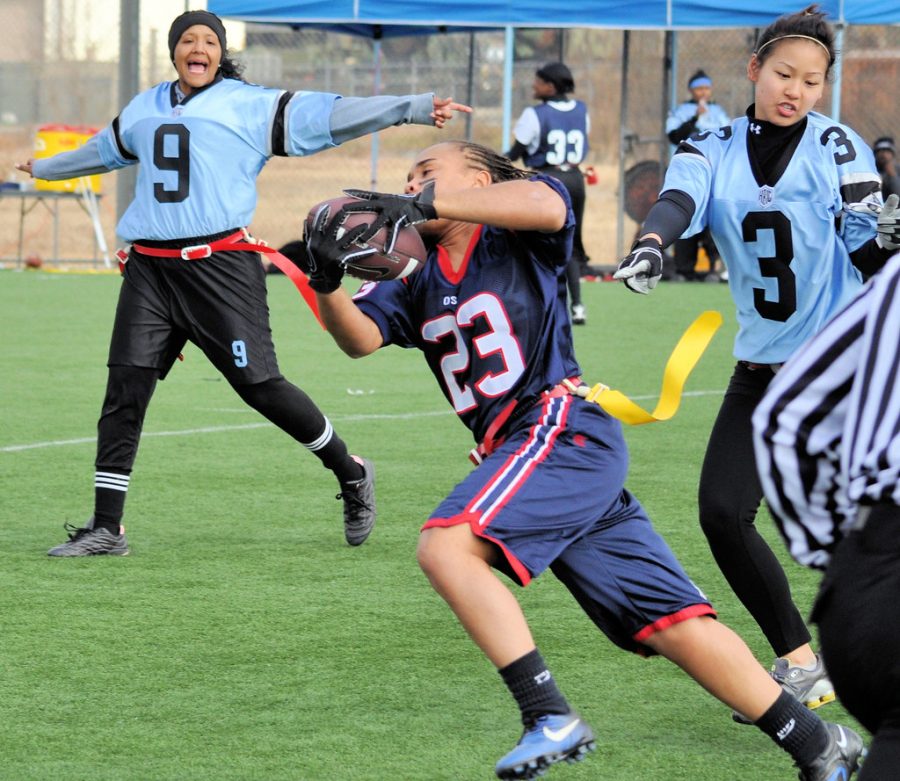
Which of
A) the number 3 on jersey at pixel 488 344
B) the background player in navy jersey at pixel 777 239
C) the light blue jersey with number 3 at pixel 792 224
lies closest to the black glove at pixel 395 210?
the number 3 on jersey at pixel 488 344

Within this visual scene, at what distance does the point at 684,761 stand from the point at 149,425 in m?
5.93

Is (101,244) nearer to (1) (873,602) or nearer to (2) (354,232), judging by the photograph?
(2) (354,232)

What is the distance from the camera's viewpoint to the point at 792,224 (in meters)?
4.45

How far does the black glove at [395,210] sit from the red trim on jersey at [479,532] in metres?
0.65

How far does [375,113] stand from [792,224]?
2.28 meters

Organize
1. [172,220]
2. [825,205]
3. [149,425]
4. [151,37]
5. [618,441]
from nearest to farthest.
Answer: [618,441] → [825,205] → [172,220] → [149,425] → [151,37]

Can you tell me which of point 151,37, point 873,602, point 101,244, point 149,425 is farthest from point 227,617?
point 151,37

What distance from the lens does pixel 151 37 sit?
22.2 meters

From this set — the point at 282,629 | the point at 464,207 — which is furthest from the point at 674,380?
the point at 282,629

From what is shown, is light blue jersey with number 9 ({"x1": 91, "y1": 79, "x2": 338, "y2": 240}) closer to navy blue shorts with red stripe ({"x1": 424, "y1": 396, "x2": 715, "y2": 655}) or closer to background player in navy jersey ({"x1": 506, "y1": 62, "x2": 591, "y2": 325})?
navy blue shorts with red stripe ({"x1": 424, "y1": 396, "x2": 715, "y2": 655})

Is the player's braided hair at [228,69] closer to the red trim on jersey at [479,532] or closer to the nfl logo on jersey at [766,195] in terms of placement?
the nfl logo on jersey at [766,195]

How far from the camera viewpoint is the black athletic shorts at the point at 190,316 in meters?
6.34

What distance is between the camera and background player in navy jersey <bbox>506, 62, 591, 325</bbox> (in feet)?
49.2

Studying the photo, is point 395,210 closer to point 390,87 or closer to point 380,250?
point 380,250
